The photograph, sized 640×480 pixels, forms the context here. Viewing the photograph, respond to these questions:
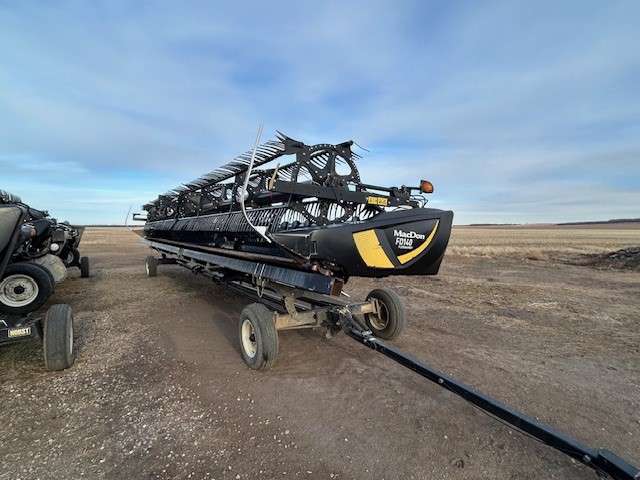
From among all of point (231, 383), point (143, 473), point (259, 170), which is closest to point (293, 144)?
point (259, 170)

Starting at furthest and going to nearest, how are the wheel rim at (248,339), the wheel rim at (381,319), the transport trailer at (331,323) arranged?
the wheel rim at (381,319)
the wheel rim at (248,339)
the transport trailer at (331,323)

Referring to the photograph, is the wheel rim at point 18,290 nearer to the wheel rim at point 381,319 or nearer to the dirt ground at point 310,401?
the dirt ground at point 310,401

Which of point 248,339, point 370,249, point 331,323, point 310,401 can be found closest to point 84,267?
point 248,339

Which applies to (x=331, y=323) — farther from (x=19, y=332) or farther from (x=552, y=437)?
(x=19, y=332)

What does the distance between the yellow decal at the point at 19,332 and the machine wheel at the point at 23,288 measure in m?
2.02

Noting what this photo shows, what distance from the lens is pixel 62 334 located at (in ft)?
12.4

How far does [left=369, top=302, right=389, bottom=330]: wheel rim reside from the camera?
4816 mm

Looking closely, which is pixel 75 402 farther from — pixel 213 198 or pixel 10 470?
pixel 213 198

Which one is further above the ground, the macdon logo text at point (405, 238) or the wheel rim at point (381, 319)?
the macdon logo text at point (405, 238)

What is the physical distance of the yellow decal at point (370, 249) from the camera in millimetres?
3424

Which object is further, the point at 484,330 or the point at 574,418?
the point at 484,330

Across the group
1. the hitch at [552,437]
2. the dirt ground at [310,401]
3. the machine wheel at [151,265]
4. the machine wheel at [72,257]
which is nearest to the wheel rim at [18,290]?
the dirt ground at [310,401]

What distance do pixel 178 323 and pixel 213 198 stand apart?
3.37m

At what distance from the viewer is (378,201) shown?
464 centimetres
